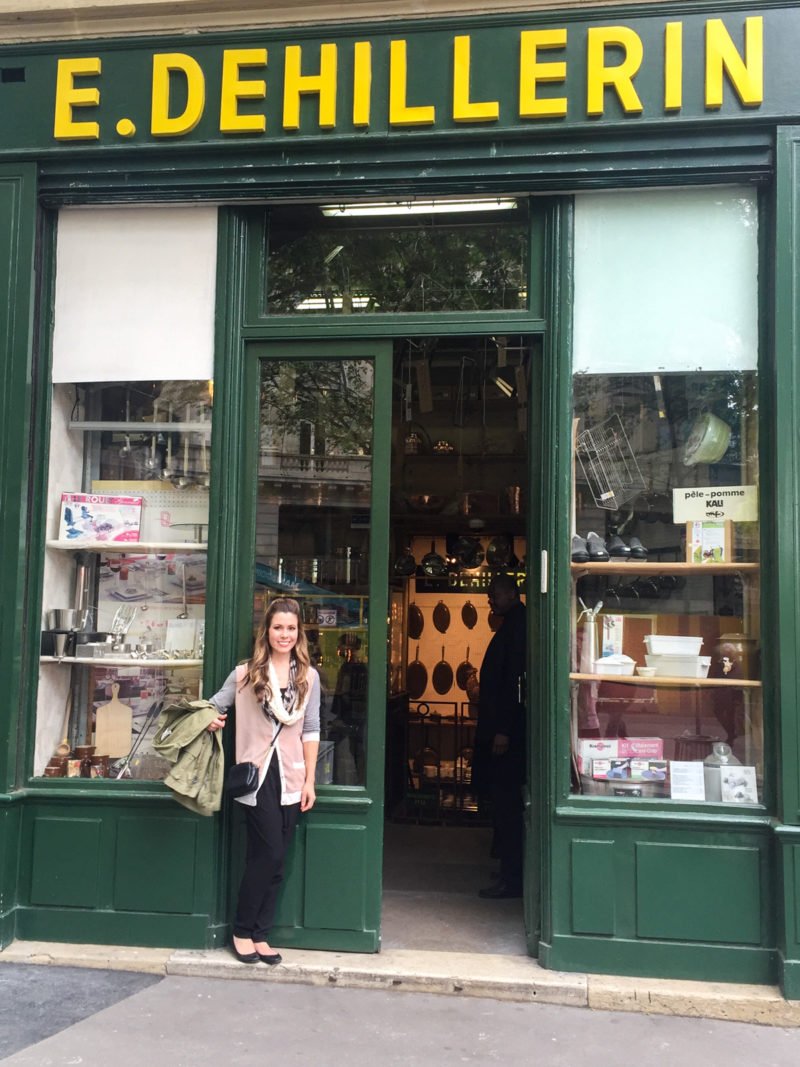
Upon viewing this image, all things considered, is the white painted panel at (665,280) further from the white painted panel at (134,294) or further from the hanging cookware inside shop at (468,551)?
the hanging cookware inside shop at (468,551)

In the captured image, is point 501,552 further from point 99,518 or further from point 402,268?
point 99,518

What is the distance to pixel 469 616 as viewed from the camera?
1049cm

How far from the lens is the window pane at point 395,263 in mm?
5312

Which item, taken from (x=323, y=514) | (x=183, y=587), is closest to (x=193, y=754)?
(x=183, y=587)

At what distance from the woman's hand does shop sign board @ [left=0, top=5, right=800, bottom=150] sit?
140 inches

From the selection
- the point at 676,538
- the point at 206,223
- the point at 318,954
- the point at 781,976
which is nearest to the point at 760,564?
the point at 676,538

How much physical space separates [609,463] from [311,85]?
2708 millimetres

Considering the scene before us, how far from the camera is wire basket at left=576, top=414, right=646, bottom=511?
518cm

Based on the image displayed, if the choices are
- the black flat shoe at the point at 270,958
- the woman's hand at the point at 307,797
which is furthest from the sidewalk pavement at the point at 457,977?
the woman's hand at the point at 307,797

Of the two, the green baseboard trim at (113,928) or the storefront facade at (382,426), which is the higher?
the storefront facade at (382,426)

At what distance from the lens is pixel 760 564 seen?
194 inches

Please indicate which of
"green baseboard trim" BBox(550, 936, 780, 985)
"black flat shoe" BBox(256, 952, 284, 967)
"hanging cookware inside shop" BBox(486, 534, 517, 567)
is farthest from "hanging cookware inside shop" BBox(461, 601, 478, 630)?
"black flat shoe" BBox(256, 952, 284, 967)

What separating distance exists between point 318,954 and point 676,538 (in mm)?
2957

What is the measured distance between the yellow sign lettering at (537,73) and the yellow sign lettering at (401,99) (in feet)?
1.66
